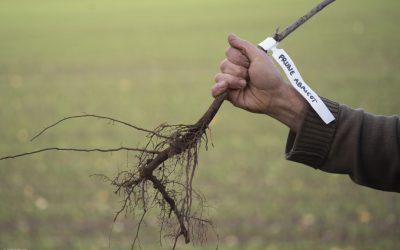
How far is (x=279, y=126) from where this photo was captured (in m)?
9.73

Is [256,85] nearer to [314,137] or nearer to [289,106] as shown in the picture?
[289,106]

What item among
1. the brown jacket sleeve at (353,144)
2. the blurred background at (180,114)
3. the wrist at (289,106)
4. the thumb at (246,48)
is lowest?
the brown jacket sleeve at (353,144)

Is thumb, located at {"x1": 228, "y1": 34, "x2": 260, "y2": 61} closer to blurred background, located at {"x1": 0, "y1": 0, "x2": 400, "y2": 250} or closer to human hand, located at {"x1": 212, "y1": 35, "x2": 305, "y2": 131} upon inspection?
human hand, located at {"x1": 212, "y1": 35, "x2": 305, "y2": 131}

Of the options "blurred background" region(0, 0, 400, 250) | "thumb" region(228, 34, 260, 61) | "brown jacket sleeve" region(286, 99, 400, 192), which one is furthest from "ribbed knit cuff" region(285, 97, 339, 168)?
"blurred background" region(0, 0, 400, 250)

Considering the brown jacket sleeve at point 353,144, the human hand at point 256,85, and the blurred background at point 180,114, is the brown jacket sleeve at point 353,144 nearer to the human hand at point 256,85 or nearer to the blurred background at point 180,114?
the human hand at point 256,85

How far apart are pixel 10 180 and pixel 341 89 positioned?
6.16 metres

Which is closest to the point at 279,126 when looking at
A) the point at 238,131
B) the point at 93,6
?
the point at 238,131

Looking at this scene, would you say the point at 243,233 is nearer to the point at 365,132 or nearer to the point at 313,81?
the point at 365,132

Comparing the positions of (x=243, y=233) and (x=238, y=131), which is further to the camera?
(x=238, y=131)

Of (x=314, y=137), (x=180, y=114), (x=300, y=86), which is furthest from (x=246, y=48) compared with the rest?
(x=180, y=114)

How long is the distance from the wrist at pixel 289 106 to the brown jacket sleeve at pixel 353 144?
5 centimetres

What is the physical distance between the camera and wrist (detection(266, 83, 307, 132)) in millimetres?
2717

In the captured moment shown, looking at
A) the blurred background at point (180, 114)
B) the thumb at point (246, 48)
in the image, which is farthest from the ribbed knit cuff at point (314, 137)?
the blurred background at point (180, 114)

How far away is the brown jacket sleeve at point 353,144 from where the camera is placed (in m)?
2.64
